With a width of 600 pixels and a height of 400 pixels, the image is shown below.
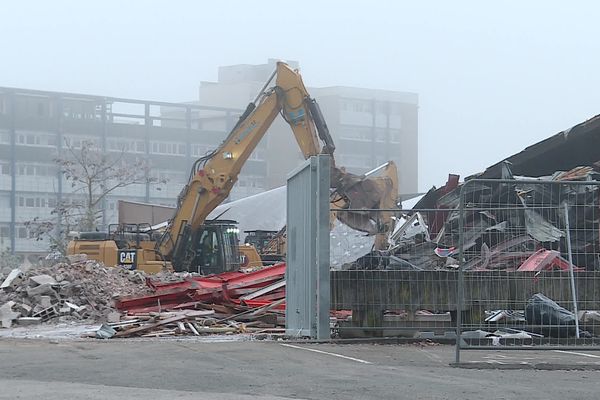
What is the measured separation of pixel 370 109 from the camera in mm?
102750

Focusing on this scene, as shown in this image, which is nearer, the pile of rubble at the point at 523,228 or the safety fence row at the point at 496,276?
the safety fence row at the point at 496,276

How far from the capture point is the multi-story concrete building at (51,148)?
86.9 meters

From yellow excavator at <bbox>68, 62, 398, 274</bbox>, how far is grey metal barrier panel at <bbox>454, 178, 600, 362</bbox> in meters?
15.7

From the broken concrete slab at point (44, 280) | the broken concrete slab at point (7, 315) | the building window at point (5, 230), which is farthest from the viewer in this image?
the building window at point (5, 230)

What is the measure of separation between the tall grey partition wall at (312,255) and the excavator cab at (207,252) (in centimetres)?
1921

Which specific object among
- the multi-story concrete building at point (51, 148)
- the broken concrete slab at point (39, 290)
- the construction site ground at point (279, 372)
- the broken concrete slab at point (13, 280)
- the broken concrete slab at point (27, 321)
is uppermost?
the multi-story concrete building at point (51, 148)

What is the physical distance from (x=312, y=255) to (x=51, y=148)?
251 feet

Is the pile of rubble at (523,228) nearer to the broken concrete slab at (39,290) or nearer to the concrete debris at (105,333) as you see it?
the concrete debris at (105,333)

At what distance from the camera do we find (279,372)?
9867 mm

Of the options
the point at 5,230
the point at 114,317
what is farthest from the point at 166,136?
the point at 114,317

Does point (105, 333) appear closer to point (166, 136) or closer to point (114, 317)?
point (114, 317)

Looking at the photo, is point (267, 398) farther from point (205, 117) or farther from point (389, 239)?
point (205, 117)

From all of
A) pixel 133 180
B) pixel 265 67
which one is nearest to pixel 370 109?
pixel 265 67

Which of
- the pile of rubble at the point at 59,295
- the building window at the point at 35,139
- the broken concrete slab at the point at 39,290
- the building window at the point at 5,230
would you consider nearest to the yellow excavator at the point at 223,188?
the pile of rubble at the point at 59,295
